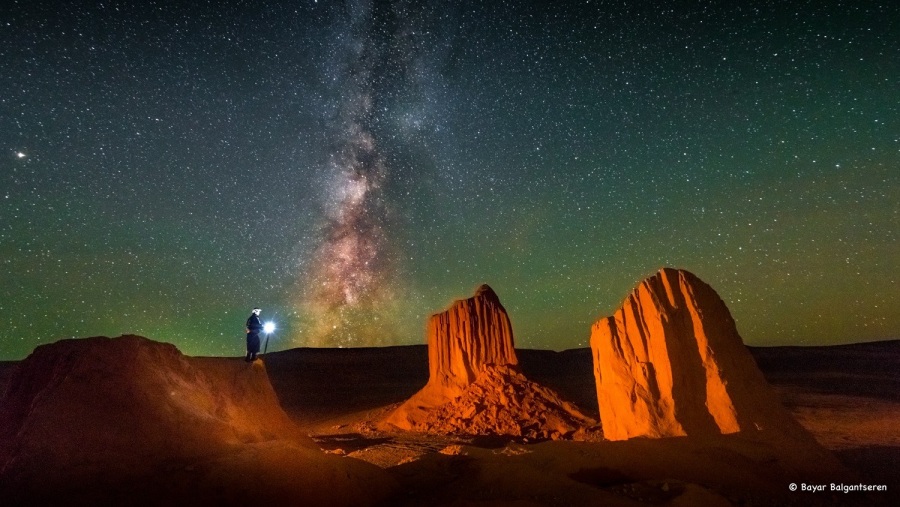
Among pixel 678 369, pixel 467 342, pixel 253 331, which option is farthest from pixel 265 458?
→ pixel 467 342

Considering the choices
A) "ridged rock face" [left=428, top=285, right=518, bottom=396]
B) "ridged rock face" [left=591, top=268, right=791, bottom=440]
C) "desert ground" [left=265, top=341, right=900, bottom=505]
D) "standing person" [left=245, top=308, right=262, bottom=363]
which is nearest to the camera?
"desert ground" [left=265, top=341, right=900, bottom=505]

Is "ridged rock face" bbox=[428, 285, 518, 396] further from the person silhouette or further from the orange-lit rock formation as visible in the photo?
the person silhouette

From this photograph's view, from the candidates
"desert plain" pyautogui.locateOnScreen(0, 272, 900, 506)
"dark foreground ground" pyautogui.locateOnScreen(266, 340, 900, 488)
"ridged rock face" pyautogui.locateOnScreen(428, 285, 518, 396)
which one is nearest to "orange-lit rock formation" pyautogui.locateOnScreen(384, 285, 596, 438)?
"ridged rock face" pyautogui.locateOnScreen(428, 285, 518, 396)

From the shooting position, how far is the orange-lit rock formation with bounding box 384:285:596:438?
25344 millimetres

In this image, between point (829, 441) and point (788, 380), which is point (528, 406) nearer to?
point (829, 441)

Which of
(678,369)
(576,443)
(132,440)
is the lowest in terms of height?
(576,443)

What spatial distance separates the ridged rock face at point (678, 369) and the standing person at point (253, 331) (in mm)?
9692

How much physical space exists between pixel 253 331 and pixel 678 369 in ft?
36.3

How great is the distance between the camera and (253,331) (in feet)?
44.2

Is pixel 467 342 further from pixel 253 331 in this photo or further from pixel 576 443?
pixel 576 443

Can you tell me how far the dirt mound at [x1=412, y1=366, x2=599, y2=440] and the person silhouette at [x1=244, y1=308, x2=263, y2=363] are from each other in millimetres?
14082

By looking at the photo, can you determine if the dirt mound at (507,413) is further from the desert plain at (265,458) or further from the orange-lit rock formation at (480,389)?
the desert plain at (265,458)

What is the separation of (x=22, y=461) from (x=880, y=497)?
49.4 feet

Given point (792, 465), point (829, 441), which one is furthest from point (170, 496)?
point (829, 441)
